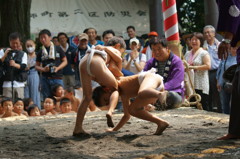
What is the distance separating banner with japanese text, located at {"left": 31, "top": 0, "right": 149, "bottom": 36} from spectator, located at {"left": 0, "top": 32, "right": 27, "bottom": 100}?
5975 mm

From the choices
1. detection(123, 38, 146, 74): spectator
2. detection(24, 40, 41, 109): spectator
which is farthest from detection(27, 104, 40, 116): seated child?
detection(123, 38, 146, 74): spectator

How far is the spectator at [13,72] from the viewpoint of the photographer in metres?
7.81

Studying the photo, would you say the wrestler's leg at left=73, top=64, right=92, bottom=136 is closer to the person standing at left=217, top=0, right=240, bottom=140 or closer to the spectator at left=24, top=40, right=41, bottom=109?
the person standing at left=217, top=0, right=240, bottom=140

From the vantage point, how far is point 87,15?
596 inches

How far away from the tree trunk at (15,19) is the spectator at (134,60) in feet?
9.29

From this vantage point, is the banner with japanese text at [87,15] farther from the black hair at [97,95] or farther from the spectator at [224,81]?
the black hair at [97,95]

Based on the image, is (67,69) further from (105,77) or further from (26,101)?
(105,77)

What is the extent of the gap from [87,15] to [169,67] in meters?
9.05

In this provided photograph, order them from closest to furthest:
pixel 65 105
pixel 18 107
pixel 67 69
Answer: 1. pixel 18 107
2. pixel 65 105
3. pixel 67 69

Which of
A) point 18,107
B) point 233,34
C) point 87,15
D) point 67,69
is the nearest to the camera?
point 233,34

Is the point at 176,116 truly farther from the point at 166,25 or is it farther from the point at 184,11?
the point at 184,11

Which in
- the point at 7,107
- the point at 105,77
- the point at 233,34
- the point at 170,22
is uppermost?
the point at 170,22

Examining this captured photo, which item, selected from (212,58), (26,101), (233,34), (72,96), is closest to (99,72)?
(233,34)

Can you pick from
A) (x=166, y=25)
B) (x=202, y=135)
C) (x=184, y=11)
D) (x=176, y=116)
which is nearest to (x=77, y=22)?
(x=184, y=11)
